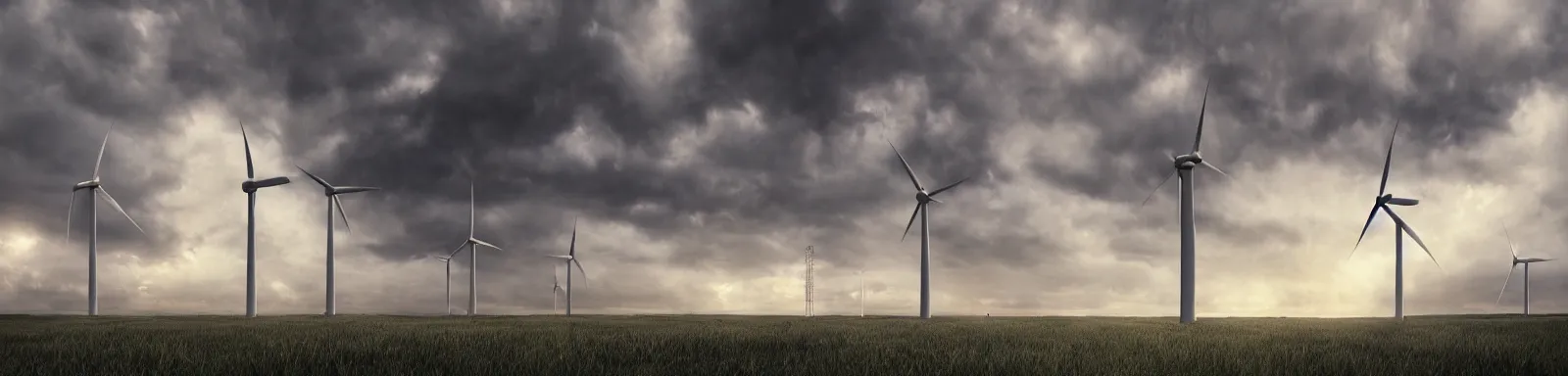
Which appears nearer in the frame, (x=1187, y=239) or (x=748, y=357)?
(x=748, y=357)

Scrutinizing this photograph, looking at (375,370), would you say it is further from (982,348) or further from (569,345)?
(982,348)

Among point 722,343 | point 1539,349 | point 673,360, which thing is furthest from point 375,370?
point 1539,349

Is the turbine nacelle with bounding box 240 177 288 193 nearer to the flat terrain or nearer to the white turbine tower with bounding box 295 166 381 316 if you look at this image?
the white turbine tower with bounding box 295 166 381 316

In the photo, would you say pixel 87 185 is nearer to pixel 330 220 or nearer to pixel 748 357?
pixel 330 220

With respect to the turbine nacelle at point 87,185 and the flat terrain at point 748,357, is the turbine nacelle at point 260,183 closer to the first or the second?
the turbine nacelle at point 87,185

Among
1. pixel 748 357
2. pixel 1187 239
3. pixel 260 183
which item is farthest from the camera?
pixel 260 183

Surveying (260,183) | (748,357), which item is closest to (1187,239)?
(748,357)

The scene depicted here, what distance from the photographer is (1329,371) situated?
1456 centimetres

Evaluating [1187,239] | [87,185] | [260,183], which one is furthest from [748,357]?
[87,185]

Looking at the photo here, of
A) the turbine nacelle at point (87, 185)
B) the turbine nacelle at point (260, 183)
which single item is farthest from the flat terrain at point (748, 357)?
the turbine nacelle at point (87, 185)

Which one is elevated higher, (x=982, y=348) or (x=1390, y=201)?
(x=1390, y=201)

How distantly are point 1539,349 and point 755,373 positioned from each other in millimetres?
17313

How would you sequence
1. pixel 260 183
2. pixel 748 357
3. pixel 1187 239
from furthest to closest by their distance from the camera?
pixel 260 183
pixel 1187 239
pixel 748 357

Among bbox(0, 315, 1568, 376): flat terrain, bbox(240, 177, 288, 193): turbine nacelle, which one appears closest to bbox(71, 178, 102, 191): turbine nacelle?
bbox(240, 177, 288, 193): turbine nacelle
